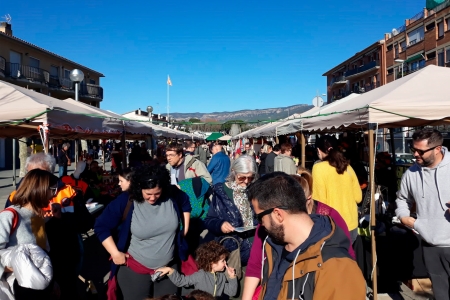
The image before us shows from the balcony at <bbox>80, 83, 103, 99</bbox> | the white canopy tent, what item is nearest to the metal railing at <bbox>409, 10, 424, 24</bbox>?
the balcony at <bbox>80, 83, 103, 99</bbox>

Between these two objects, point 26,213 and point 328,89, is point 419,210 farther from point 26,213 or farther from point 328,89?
point 328,89

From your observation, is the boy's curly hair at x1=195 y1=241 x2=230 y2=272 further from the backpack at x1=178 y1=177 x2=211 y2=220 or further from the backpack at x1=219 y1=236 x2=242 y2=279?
the backpack at x1=178 y1=177 x2=211 y2=220

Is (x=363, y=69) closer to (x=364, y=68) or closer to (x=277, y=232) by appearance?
(x=364, y=68)

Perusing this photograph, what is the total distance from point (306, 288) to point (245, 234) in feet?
6.22

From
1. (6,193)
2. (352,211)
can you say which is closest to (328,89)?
(6,193)

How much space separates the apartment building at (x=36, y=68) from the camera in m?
28.4

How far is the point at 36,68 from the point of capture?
106 feet

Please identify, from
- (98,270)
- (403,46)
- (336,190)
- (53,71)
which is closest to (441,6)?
(403,46)

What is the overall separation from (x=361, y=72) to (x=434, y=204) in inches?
2114

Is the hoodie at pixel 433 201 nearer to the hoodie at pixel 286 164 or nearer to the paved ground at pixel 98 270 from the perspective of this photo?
the paved ground at pixel 98 270

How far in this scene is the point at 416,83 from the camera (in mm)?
4191

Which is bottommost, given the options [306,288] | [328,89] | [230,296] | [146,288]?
[230,296]

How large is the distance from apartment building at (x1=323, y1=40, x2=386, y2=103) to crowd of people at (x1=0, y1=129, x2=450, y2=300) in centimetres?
4840

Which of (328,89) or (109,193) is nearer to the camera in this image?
(109,193)
